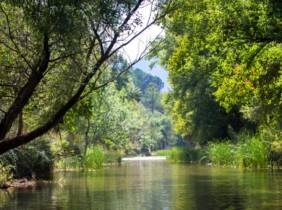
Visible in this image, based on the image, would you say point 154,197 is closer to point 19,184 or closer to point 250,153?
point 19,184

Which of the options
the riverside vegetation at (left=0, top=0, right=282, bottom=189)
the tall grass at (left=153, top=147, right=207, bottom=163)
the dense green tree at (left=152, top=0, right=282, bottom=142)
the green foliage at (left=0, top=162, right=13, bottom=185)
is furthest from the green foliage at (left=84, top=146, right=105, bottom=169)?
the green foliage at (left=0, top=162, right=13, bottom=185)

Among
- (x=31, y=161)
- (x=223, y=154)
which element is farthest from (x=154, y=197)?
(x=223, y=154)

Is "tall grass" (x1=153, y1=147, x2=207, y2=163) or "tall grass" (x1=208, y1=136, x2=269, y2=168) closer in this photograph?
"tall grass" (x1=208, y1=136, x2=269, y2=168)

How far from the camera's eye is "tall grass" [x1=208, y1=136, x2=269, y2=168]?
33.6 metres

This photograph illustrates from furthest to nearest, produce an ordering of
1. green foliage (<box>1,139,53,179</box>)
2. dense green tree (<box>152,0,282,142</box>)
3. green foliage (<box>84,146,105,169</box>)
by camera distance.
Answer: green foliage (<box>84,146,105,169</box>) < green foliage (<box>1,139,53,179</box>) < dense green tree (<box>152,0,282,142</box>)

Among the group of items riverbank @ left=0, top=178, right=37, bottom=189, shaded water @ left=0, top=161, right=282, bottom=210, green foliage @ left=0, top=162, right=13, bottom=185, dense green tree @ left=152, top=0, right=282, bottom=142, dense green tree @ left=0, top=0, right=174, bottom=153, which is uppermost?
dense green tree @ left=152, top=0, right=282, bottom=142

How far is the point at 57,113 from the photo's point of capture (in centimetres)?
1217

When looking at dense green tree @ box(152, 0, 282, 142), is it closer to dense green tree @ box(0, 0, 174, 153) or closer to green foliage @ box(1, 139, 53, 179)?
dense green tree @ box(0, 0, 174, 153)

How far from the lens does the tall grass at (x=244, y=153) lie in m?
33.6

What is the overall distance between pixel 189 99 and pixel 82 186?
27066 millimetres

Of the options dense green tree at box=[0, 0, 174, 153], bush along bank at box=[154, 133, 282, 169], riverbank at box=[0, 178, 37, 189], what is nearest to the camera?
dense green tree at box=[0, 0, 174, 153]

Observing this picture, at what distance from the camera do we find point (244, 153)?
36.0 metres

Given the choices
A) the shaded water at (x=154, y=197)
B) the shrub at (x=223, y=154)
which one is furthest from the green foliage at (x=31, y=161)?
the shrub at (x=223, y=154)

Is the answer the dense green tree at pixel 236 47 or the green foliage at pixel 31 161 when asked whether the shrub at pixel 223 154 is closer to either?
the dense green tree at pixel 236 47
